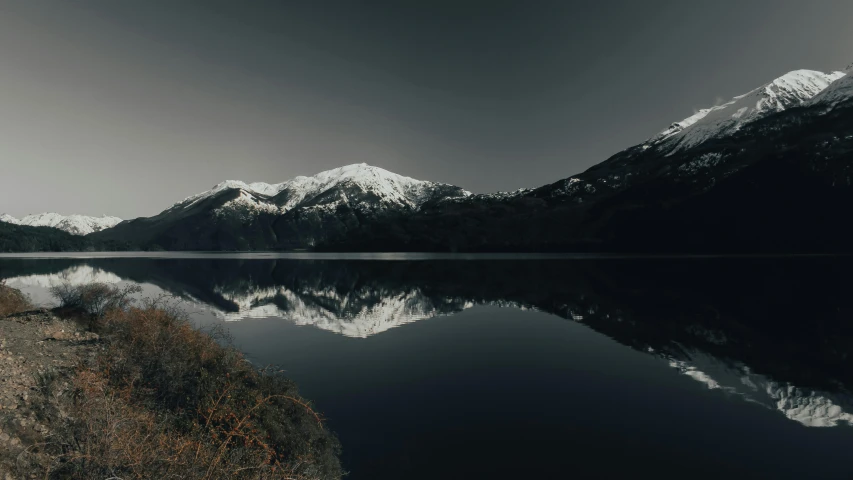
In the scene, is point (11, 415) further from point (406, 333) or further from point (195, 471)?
point (406, 333)

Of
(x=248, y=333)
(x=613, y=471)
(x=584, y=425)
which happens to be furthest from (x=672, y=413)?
(x=248, y=333)

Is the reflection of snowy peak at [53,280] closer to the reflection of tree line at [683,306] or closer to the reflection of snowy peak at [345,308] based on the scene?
the reflection of tree line at [683,306]

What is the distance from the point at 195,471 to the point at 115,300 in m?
28.0

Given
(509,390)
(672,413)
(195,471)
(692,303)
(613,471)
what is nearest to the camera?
(195,471)

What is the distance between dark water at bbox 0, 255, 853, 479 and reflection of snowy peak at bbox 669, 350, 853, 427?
11 centimetres

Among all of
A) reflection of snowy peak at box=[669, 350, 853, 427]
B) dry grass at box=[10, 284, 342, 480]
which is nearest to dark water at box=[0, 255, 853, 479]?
reflection of snowy peak at box=[669, 350, 853, 427]

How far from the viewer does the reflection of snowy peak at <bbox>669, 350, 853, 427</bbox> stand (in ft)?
62.1

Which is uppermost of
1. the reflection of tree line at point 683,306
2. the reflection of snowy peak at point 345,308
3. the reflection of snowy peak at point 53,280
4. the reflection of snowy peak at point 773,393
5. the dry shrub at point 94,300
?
the dry shrub at point 94,300

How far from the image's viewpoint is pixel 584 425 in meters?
17.9

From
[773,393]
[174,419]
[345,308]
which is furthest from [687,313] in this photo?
[174,419]

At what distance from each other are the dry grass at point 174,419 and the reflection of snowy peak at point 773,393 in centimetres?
2366

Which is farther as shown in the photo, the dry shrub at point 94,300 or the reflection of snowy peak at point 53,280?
the reflection of snowy peak at point 53,280

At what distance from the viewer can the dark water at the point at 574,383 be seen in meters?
15.1

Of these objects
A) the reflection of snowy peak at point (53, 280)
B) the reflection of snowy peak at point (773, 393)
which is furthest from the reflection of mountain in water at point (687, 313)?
the reflection of snowy peak at point (53, 280)
